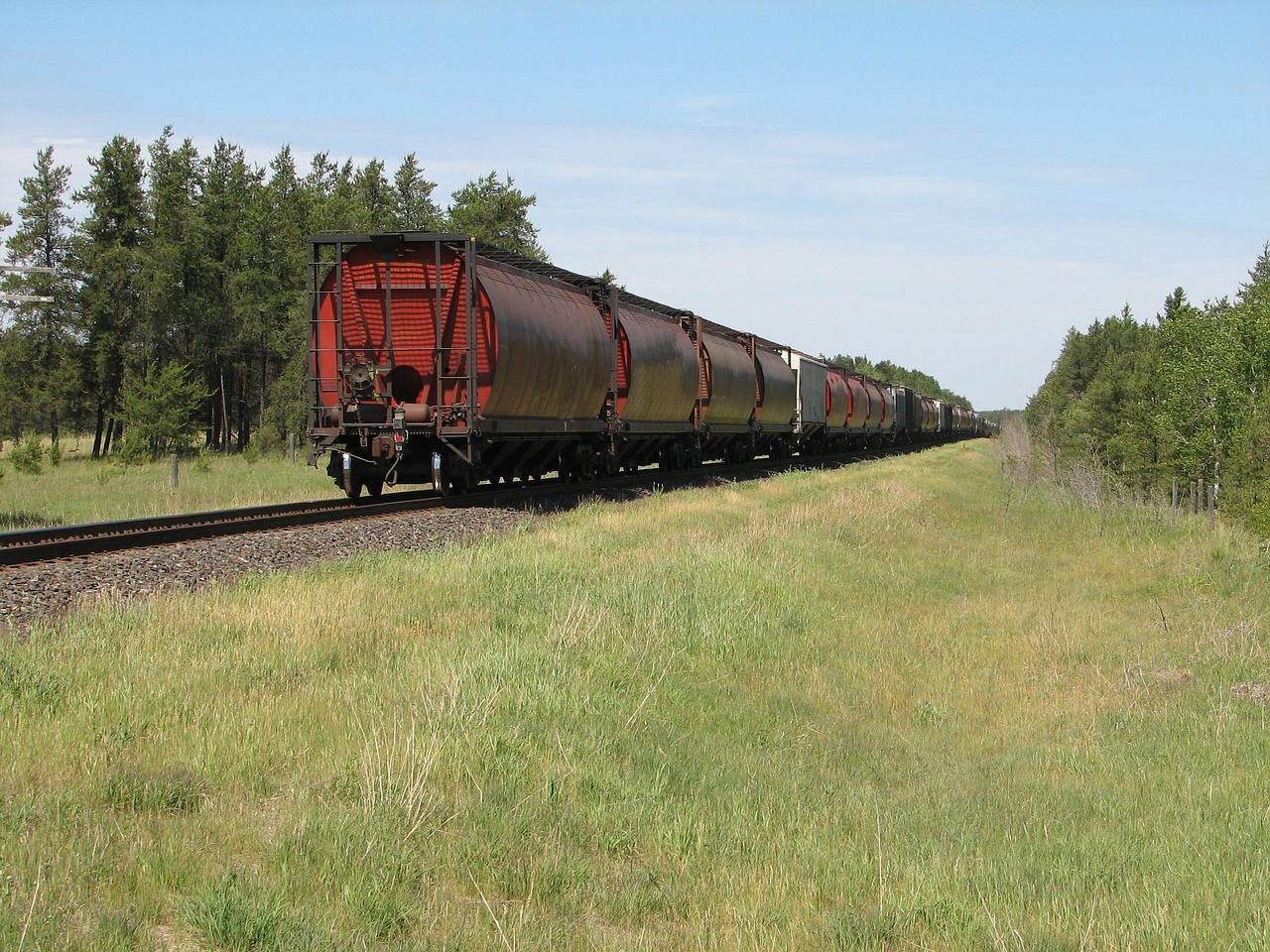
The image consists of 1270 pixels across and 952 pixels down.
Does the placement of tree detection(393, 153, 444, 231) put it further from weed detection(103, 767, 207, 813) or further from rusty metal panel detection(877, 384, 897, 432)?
weed detection(103, 767, 207, 813)

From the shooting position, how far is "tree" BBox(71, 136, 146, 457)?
58938 millimetres

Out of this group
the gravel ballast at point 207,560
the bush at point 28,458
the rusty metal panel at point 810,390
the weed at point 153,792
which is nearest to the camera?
the weed at point 153,792

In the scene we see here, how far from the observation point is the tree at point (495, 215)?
2675 inches

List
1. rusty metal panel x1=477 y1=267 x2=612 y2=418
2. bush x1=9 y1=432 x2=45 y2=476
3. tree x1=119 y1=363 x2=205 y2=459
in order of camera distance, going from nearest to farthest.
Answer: rusty metal panel x1=477 y1=267 x2=612 y2=418
bush x1=9 y1=432 x2=45 y2=476
tree x1=119 y1=363 x2=205 y2=459

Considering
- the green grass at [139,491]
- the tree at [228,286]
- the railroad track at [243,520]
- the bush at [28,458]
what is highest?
the tree at [228,286]

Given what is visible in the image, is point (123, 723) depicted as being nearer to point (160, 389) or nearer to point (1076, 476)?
point (160, 389)

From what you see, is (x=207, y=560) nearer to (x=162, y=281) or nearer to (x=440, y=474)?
(x=440, y=474)

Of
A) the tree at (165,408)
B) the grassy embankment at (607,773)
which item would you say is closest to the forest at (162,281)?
the tree at (165,408)

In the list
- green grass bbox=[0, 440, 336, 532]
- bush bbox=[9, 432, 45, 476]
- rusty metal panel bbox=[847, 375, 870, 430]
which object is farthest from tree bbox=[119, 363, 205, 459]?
rusty metal panel bbox=[847, 375, 870, 430]

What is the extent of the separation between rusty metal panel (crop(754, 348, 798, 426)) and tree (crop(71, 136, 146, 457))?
37.6m

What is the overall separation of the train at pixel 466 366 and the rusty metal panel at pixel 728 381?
3.95 metres

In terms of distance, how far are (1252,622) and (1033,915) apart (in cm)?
987

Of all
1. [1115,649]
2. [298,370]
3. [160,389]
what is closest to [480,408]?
[1115,649]

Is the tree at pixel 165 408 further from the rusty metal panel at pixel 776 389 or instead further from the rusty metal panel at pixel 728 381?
the rusty metal panel at pixel 776 389
